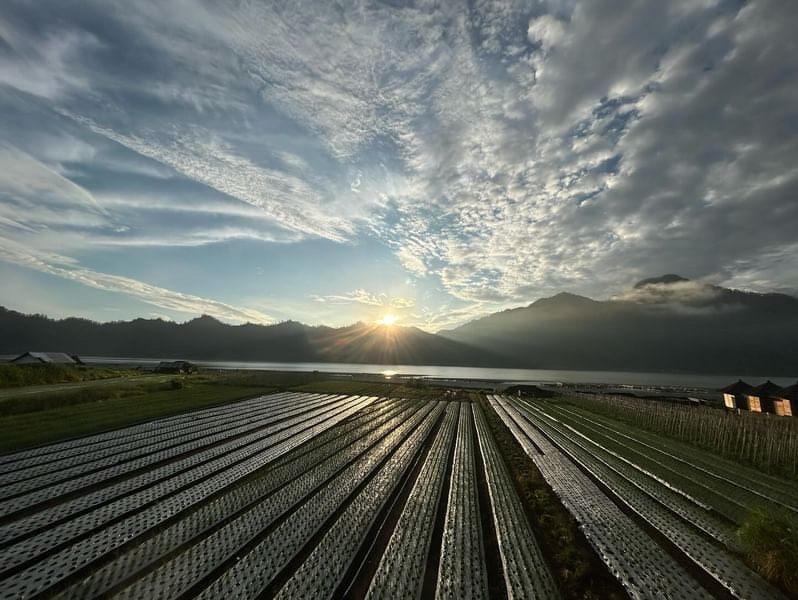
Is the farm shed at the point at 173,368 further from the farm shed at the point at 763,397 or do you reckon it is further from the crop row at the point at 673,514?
the farm shed at the point at 763,397

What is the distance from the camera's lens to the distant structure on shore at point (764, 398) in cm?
4025

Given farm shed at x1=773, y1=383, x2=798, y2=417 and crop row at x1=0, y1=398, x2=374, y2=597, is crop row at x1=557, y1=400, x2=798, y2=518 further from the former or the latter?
farm shed at x1=773, y1=383, x2=798, y2=417

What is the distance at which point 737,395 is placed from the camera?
48.5 meters

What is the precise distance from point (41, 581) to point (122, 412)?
2399 cm

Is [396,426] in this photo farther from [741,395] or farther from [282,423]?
[741,395]

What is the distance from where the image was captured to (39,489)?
12.1 m

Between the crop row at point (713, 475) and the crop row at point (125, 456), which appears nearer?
the crop row at point (125, 456)

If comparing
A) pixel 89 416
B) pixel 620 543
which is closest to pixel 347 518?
pixel 620 543

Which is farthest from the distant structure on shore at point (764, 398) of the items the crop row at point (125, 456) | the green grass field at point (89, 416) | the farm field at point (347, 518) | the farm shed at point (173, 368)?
the farm shed at point (173, 368)

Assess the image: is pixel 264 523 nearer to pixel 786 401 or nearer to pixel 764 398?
pixel 786 401

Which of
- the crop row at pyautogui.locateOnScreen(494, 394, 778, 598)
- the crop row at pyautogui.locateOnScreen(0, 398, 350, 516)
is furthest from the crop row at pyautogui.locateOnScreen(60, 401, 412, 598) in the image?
the crop row at pyautogui.locateOnScreen(494, 394, 778, 598)

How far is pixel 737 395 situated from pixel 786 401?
8620 mm

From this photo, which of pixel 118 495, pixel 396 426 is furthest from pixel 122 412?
pixel 396 426

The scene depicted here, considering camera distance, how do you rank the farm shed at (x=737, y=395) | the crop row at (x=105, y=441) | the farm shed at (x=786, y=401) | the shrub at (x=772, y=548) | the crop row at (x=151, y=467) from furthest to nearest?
the farm shed at (x=737, y=395) → the farm shed at (x=786, y=401) → the crop row at (x=105, y=441) → the crop row at (x=151, y=467) → the shrub at (x=772, y=548)
